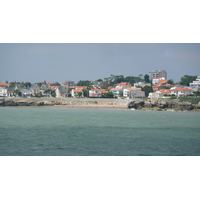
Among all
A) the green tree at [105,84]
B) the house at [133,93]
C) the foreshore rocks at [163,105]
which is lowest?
the foreshore rocks at [163,105]

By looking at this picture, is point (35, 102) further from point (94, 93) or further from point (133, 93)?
point (133, 93)

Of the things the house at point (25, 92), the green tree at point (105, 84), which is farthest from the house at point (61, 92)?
the green tree at point (105, 84)

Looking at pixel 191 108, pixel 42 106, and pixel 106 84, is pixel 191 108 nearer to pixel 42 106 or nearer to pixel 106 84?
pixel 42 106

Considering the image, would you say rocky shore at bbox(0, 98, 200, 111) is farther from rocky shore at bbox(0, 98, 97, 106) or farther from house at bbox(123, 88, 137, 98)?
house at bbox(123, 88, 137, 98)

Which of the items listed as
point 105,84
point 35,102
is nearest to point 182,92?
point 35,102

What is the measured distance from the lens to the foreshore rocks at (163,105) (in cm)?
2156

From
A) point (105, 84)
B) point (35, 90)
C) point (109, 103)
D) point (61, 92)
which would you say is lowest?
point (109, 103)

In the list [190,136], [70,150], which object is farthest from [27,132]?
[190,136]

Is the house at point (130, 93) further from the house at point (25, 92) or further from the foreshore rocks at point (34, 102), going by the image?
the house at point (25, 92)

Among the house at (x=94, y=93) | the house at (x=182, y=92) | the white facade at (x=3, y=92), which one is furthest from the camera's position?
the house at (x=94, y=93)

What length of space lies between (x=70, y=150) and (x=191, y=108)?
16.1 metres

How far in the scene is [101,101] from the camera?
26.8m

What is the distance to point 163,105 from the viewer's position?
22.4 meters

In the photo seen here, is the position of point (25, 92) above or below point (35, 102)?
above
